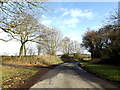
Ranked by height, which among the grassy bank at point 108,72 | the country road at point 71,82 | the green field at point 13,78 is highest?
the green field at point 13,78

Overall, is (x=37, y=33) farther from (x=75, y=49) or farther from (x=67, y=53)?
(x=75, y=49)

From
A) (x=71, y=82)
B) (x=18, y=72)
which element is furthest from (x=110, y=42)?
(x=18, y=72)

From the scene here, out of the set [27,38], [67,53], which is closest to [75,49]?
[67,53]

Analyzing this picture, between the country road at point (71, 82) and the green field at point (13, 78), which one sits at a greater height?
the green field at point (13, 78)

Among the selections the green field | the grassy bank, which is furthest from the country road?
the green field

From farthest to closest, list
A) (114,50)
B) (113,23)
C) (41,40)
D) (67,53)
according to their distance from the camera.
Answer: (67,53) → (41,40) → (114,50) → (113,23)

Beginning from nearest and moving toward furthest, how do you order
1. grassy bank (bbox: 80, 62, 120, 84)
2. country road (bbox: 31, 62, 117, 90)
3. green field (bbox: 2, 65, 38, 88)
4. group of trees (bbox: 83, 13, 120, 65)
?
green field (bbox: 2, 65, 38, 88) → country road (bbox: 31, 62, 117, 90) → grassy bank (bbox: 80, 62, 120, 84) → group of trees (bbox: 83, 13, 120, 65)

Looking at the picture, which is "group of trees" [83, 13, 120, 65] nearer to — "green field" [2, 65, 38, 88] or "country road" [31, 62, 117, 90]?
"country road" [31, 62, 117, 90]

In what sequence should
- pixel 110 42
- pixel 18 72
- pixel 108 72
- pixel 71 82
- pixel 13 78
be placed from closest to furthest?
pixel 71 82, pixel 13 78, pixel 18 72, pixel 108 72, pixel 110 42

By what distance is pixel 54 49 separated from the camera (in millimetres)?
38094

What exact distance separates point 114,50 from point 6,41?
76.1ft

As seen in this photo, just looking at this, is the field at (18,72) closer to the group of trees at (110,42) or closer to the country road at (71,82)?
the country road at (71,82)

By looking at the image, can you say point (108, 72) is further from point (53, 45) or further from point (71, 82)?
point (53, 45)

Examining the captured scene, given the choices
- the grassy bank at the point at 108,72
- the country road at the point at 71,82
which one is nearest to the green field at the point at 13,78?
the country road at the point at 71,82
